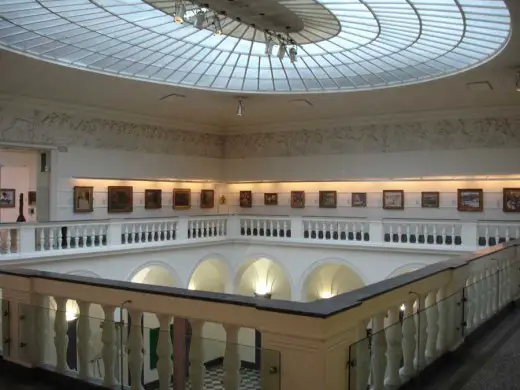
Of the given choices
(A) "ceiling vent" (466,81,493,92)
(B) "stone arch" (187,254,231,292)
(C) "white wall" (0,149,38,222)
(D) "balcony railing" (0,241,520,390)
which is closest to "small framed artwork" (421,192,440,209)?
(A) "ceiling vent" (466,81,493,92)

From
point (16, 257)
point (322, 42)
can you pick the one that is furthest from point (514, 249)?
point (16, 257)

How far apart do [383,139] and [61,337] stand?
58.6ft

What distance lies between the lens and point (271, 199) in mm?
24734

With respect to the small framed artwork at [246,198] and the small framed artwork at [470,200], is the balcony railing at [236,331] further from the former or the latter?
the small framed artwork at [246,198]

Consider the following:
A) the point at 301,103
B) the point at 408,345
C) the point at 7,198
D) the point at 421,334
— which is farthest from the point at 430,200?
the point at 7,198

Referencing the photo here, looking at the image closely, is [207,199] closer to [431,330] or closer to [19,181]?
[19,181]

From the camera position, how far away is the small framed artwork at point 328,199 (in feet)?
75.7

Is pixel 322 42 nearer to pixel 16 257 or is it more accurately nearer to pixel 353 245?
pixel 353 245

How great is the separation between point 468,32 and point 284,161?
38.7 ft

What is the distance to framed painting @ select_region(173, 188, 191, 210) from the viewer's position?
76.6ft

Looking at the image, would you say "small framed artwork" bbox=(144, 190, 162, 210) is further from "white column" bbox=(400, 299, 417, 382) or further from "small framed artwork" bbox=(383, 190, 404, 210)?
"white column" bbox=(400, 299, 417, 382)

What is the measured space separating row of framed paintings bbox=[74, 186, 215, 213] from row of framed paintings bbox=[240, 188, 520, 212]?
193 cm

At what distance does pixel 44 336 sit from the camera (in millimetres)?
5461

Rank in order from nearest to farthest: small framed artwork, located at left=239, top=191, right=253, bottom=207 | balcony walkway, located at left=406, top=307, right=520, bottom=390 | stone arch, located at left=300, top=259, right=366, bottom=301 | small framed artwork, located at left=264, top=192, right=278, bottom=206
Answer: balcony walkway, located at left=406, top=307, right=520, bottom=390
stone arch, located at left=300, top=259, right=366, bottom=301
small framed artwork, located at left=264, top=192, right=278, bottom=206
small framed artwork, located at left=239, top=191, right=253, bottom=207
